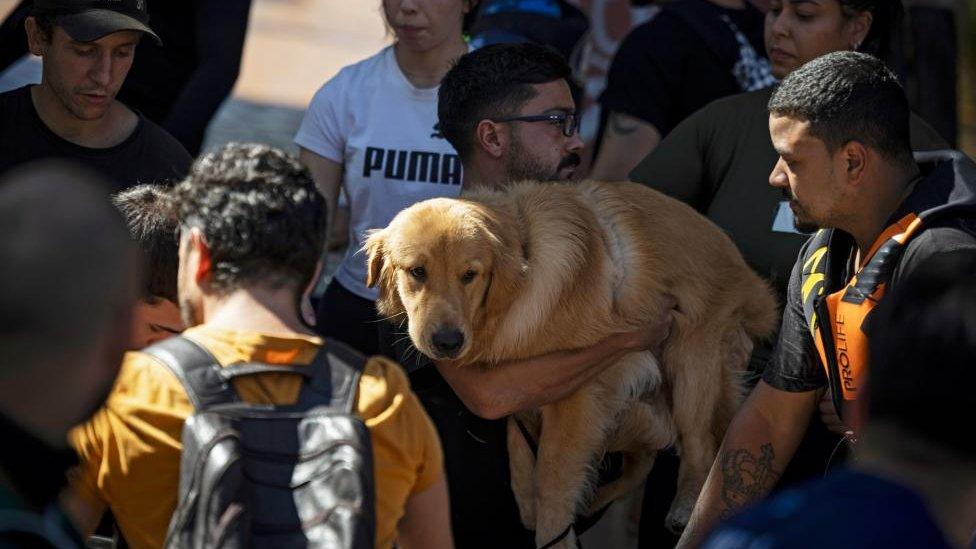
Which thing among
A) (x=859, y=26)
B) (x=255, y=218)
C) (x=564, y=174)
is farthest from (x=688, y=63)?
(x=255, y=218)

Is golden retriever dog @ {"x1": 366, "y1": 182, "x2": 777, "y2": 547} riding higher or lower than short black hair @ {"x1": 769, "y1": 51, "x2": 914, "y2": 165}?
lower

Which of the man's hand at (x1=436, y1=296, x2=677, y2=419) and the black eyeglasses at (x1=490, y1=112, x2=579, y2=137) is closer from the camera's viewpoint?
the man's hand at (x1=436, y1=296, x2=677, y2=419)

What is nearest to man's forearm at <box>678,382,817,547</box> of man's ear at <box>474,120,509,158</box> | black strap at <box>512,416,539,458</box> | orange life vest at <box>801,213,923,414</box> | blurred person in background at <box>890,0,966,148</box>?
orange life vest at <box>801,213,923,414</box>

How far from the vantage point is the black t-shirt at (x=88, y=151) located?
4.34 meters

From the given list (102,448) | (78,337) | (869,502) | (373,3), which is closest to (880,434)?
(869,502)

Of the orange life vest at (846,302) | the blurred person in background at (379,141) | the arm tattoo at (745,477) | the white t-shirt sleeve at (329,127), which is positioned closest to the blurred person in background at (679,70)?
the blurred person in background at (379,141)

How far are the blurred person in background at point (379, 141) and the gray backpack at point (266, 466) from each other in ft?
8.05

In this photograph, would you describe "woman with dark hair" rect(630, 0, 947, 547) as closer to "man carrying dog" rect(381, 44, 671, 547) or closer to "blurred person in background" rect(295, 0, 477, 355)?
"man carrying dog" rect(381, 44, 671, 547)

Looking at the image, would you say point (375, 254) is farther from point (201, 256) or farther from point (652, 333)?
point (201, 256)

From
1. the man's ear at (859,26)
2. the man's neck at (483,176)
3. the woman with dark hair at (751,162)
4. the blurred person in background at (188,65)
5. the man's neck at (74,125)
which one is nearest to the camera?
the man's neck at (74,125)

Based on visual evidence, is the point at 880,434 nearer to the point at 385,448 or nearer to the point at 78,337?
the point at 385,448

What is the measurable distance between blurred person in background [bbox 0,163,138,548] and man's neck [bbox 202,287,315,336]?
1.14 feet

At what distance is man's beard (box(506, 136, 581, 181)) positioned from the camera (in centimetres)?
447

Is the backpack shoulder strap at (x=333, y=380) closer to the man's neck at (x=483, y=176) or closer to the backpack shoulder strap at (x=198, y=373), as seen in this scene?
the backpack shoulder strap at (x=198, y=373)
